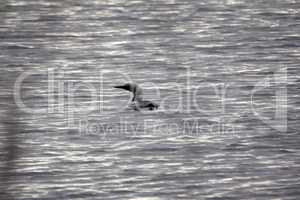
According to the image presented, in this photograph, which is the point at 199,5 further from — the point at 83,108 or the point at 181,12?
the point at 83,108

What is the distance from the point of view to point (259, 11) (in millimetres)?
11547

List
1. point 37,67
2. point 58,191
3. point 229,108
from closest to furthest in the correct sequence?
point 58,191, point 229,108, point 37,67

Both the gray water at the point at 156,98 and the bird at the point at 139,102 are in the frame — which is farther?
the bird at the point at 139,102

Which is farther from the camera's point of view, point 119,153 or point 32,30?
point 32,30

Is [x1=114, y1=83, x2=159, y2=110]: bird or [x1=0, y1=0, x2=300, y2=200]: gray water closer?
[x1=0, y1=0, x2=300, y2=200]: gray water

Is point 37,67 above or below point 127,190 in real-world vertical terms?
above

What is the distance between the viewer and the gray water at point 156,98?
6328mm

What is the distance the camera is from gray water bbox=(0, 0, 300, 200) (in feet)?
20.8

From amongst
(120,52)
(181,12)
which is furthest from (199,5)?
(120,52)

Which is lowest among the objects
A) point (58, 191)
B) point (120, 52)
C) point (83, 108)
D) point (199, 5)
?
point (58, 191)

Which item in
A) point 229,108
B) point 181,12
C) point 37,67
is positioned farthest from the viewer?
point 181,12

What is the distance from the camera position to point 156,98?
869 centimetres

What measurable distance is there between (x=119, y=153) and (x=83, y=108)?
1.41 meters

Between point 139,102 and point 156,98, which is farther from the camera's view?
point 156,98
